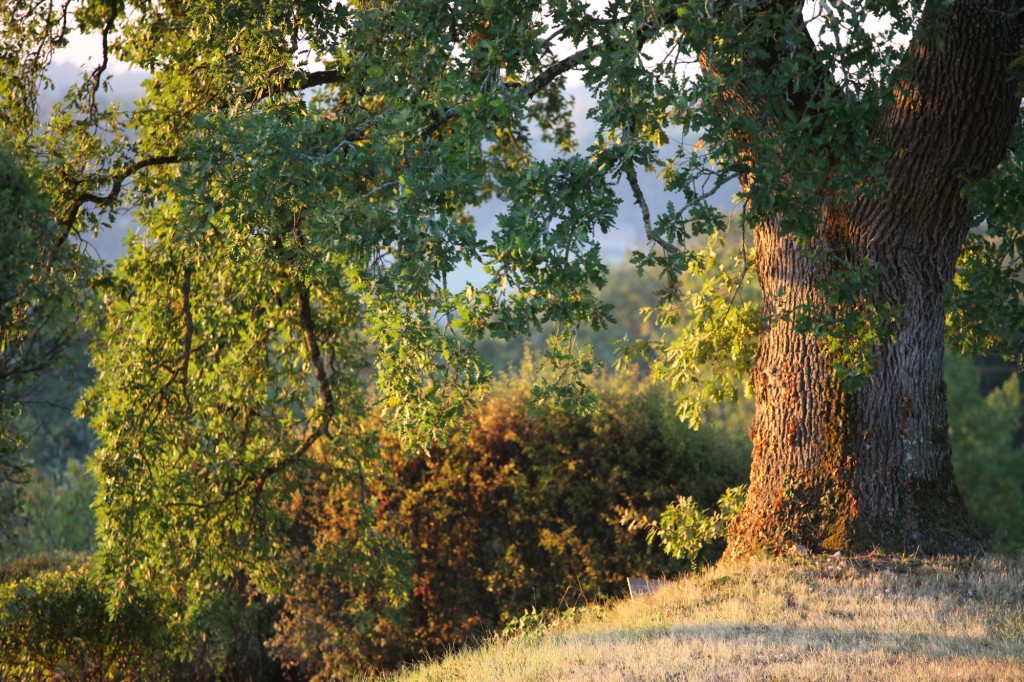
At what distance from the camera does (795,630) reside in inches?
272

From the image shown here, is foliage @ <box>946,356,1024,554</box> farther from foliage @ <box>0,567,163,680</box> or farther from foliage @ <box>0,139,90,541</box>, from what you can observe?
foliage @ <box>0,139,90,541</box>

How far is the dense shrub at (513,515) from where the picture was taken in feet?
42.6

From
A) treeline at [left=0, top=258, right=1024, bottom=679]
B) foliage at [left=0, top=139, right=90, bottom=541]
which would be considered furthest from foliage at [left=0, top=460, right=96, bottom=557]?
foliage at [left=0, top=139, right=90, bottom=541]

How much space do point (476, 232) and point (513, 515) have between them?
7.88 metres

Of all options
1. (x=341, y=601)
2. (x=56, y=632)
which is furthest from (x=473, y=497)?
(x=56, y=632)

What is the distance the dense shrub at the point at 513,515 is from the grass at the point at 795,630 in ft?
13.9

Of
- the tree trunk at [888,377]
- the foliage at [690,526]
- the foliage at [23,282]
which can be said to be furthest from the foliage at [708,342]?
the foliage at [23,282]

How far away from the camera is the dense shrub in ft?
42.6

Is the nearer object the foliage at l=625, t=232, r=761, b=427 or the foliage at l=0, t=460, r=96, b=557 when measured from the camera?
the foliage at l=625, t=232, r=761, b=427

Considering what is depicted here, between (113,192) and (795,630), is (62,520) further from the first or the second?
(795,630)

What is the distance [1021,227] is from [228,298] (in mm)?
7031

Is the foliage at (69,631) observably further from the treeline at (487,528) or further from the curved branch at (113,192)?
the curved branch at (113,192)

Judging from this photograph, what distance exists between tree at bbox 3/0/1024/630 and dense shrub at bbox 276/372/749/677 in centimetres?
329

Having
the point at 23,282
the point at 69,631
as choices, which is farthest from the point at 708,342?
the point at 69,631
